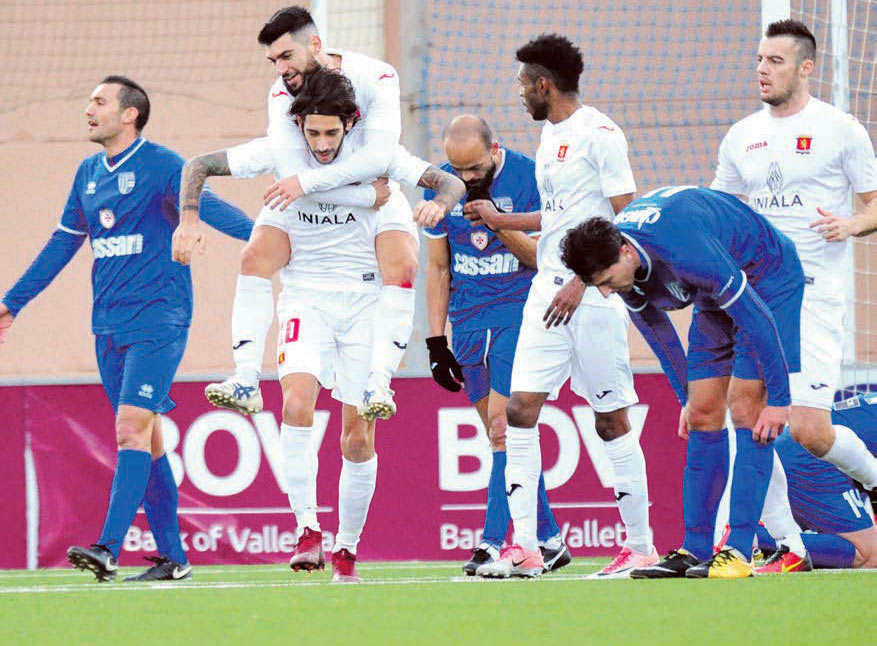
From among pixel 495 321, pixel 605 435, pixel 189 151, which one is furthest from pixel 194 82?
pixel 605 435

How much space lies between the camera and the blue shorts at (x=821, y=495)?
7137 mm

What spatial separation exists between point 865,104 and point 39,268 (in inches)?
226

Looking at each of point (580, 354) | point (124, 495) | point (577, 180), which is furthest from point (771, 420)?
point (124, 495)

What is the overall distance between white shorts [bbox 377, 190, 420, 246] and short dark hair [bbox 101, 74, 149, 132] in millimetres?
1370

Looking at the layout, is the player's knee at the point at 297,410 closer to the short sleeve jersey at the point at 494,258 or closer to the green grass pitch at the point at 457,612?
the green grass pitch at the point at 457,612

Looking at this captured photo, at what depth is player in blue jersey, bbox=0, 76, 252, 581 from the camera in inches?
280

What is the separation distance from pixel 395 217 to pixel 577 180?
0.78m

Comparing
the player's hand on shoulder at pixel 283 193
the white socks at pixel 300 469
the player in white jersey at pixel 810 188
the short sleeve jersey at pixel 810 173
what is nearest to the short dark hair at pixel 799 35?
the player in white jersey at pixel 810 188

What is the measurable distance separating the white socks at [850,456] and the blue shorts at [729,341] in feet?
2.76

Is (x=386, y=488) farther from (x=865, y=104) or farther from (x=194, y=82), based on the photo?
(x=194, y=82)

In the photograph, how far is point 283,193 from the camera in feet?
20.9

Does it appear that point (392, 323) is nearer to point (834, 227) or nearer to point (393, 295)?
point (393, 295)

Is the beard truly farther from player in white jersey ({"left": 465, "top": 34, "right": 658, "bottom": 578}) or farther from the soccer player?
the soccer player

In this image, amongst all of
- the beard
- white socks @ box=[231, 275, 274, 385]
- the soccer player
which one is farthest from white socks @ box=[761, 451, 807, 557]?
white socks @ box=[231, 275, 274, 385]
